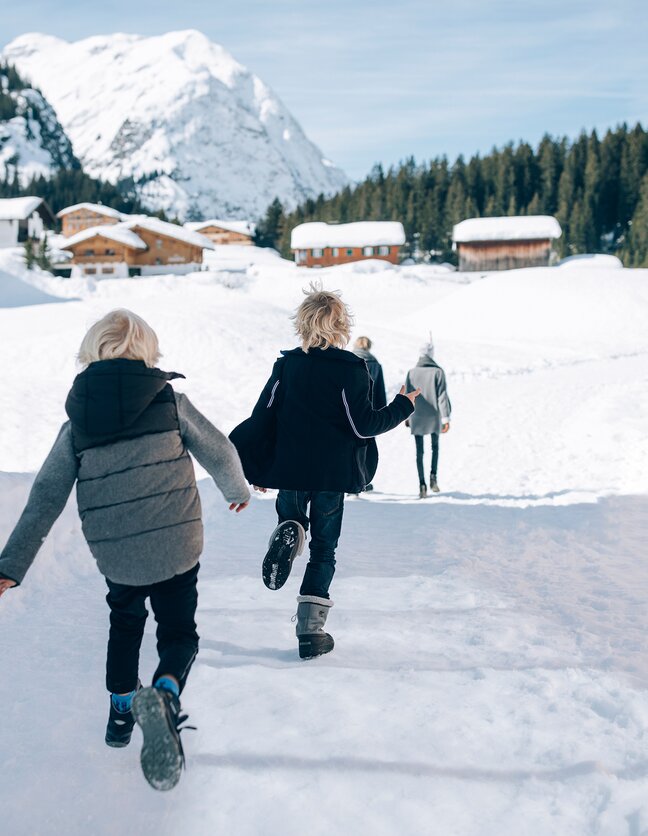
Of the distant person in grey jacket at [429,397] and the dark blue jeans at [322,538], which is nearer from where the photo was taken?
the dark blue jeans at [322,538]

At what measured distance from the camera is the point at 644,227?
72.1 metres

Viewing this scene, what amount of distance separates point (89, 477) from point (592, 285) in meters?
31.8

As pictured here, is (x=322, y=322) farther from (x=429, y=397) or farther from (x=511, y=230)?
(x=511, y=230)

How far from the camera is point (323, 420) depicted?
400cm

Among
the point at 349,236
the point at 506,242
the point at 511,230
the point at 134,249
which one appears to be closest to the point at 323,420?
the point at 134,249

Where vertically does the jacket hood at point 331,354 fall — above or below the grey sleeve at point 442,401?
above

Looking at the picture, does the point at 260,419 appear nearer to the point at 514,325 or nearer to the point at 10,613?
the point at 10,613

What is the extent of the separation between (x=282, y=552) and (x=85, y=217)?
80.8 meters

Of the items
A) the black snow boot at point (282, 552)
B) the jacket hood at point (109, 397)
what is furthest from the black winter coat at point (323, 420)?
the jacket hood at point (109, 397)

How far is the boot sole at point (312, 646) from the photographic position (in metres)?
3.97

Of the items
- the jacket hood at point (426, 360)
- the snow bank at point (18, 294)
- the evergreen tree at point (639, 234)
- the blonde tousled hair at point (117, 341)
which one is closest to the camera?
the blonde tousled hair at point (117, 341)

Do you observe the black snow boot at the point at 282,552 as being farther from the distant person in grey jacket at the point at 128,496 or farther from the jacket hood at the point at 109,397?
the jacket hood at the point at 109,397

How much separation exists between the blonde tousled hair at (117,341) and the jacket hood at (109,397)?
49 millimetres

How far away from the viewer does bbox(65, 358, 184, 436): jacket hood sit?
2.75m
